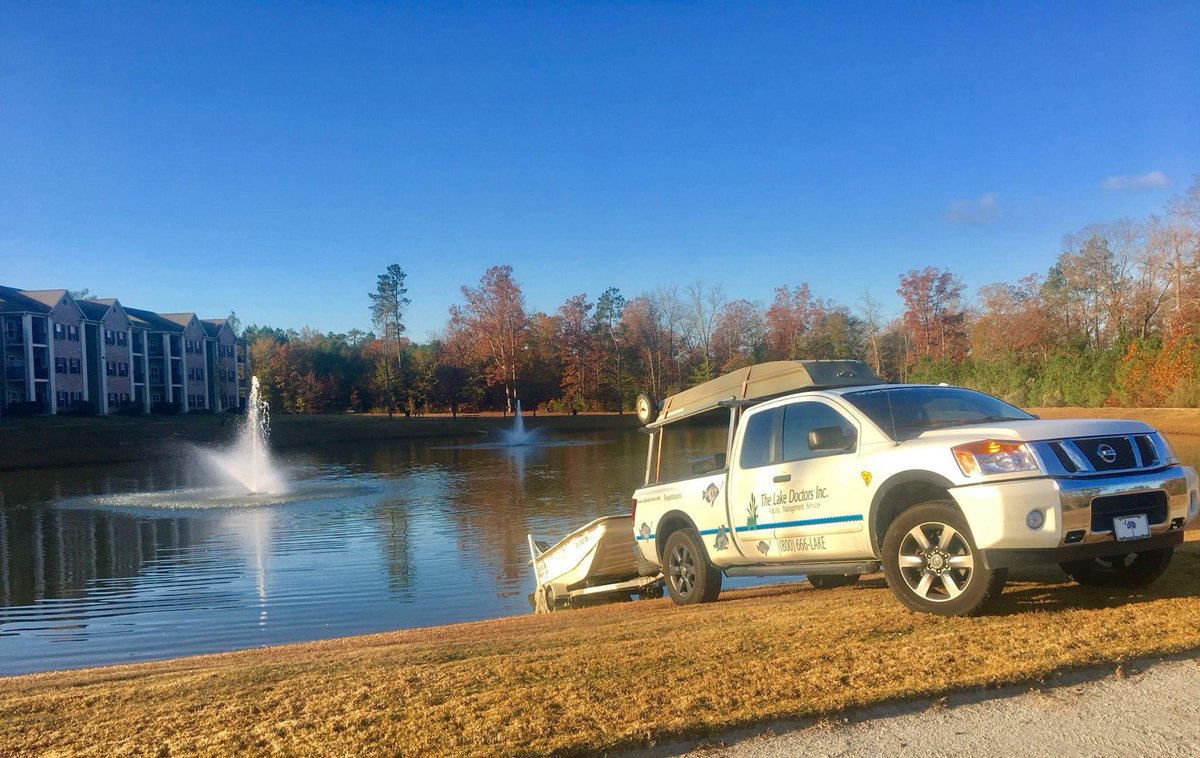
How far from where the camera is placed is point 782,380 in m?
9.05

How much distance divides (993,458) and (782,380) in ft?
9.59

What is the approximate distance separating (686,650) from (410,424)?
243ft

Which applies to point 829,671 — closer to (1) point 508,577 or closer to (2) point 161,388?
(1) point 508,577

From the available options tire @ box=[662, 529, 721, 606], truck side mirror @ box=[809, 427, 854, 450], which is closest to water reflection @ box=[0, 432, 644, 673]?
tire @ box=[662, 529, 721, 606]

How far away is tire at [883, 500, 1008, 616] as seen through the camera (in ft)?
20.9

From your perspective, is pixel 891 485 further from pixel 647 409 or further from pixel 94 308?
pixel 94 308

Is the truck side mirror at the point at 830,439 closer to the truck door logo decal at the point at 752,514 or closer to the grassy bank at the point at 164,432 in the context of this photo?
the truck door logo decal at the point at 752,514

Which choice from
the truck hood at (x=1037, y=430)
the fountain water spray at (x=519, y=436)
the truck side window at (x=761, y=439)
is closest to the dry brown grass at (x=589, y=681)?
the truck hood at (x=1037, y=430)

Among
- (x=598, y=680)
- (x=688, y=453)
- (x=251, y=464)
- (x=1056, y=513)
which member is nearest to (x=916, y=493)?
(x=1056, y=513)

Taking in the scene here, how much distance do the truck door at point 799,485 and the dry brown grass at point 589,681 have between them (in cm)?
57

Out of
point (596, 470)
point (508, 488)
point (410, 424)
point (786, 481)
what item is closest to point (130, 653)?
point (786, 481)

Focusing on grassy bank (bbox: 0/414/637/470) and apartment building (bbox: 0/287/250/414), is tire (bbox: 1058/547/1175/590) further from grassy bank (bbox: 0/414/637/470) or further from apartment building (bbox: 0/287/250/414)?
apartment building (bbox: 0/287/250/414)

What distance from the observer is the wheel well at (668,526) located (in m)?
9.39

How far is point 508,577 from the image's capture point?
1517 cm
